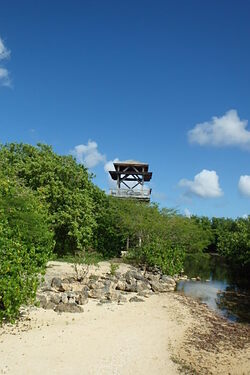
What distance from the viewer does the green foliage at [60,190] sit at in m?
25.0

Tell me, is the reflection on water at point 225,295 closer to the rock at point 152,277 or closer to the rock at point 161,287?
the rock at point 161,287

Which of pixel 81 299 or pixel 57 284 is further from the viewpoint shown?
pixel 57 284

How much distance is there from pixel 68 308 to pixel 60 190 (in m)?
13.2

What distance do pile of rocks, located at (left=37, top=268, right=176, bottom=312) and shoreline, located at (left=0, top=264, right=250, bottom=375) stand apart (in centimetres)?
61

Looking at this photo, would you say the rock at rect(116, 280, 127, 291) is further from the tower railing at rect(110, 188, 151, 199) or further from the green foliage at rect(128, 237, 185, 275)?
the tower railing at rect(110, 188, 151, 199)

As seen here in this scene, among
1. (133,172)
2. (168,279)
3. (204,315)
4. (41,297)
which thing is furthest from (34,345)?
(133,172)

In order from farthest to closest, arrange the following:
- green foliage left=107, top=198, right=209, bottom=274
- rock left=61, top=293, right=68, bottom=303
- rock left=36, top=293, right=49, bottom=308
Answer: green foliage left=107, top=198, right=209, bottom=274, rock left=61, top=293, right=68, bottom=303, rock left=36, top=293, right=49, bottom=308

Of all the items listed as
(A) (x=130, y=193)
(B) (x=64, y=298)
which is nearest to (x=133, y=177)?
(A) (x=130, y=193)

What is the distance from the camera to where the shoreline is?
905cm

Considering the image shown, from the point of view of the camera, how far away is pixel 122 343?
10.8 meters

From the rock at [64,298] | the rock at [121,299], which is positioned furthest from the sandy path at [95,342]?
the rock at [121,299]

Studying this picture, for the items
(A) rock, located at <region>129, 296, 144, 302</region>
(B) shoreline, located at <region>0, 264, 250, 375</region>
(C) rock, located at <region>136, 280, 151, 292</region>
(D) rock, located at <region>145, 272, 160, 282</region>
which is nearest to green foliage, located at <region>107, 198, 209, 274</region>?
(D) rock, located at <region>145, 272, 160, 282</region>

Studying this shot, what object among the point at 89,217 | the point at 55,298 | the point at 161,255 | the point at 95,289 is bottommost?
the point at 55,298

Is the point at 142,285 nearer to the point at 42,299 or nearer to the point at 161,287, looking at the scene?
the point at 161,287
